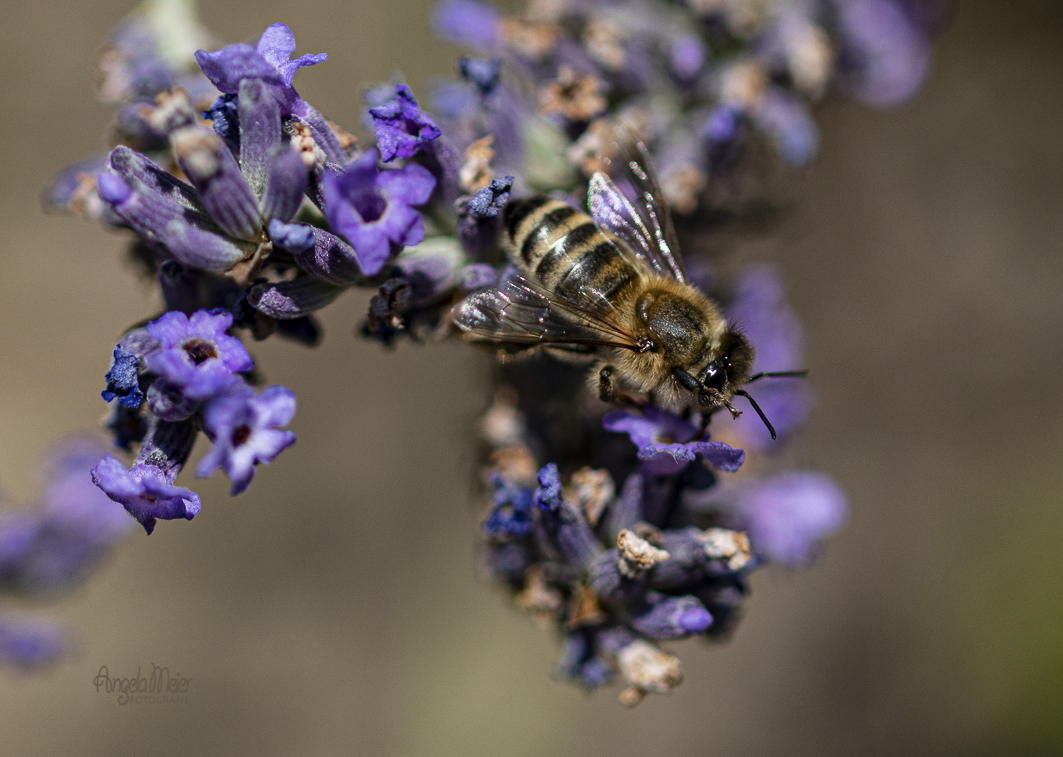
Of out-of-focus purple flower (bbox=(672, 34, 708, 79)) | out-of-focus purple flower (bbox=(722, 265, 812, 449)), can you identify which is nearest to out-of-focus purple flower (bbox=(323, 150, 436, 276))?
out-of-focus purple flower (bbox=(672, 34, 708, 79))

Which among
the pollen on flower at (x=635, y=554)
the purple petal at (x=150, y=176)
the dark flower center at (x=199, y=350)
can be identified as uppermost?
the purple petal at (x=150, y=176)

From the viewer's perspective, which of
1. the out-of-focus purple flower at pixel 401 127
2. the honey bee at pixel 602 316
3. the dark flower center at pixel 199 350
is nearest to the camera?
the dark flower center at pixel 199 350

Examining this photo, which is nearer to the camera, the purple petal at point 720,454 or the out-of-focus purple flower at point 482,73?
the purple petal at point 720,454

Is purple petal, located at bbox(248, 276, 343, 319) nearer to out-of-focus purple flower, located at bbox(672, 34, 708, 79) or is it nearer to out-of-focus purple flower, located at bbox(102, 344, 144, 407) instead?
out-of-focus purple flower, located at bbox(102, 344, 144, 407)

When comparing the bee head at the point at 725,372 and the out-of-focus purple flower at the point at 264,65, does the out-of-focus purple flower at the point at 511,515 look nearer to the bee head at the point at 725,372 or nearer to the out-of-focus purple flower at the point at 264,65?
the bee head at the point at 725,372

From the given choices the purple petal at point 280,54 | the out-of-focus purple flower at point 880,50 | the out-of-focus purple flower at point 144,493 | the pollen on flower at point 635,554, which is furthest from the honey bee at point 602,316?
the out-of-focus purple flower at point 880,50

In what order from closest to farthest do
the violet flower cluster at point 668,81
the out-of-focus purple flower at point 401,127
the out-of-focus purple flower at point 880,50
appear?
the out-of-focus purple flower at point 401,127, the violet flower cluster at point 668,81, the out-of-focus purple flower at point 880,50

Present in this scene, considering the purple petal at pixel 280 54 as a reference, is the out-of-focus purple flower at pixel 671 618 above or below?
below

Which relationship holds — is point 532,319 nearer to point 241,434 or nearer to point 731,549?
point 241,434
